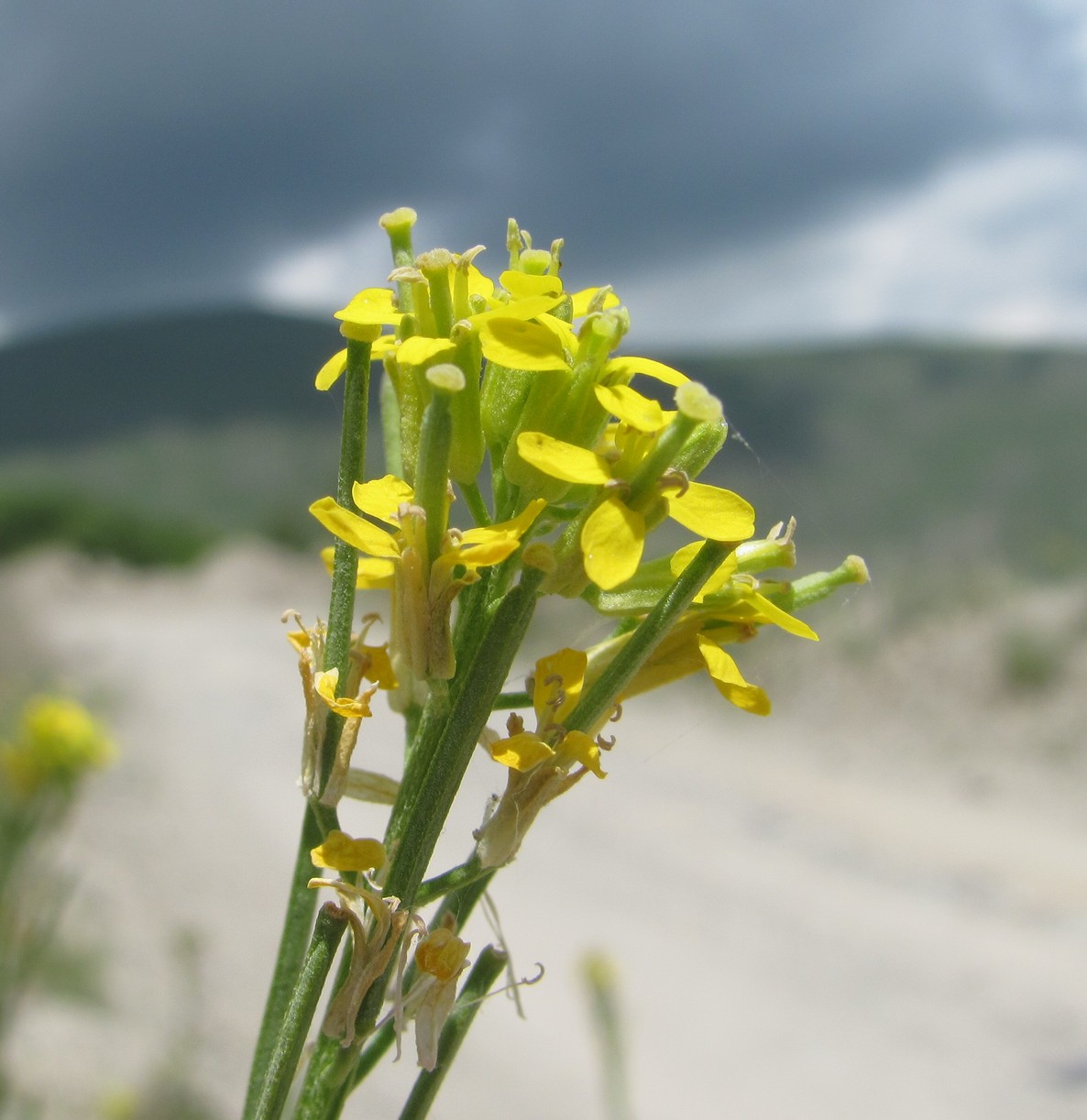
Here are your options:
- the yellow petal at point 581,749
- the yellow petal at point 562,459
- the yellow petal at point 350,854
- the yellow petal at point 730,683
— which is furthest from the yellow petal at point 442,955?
the yellow petal at point 562,459

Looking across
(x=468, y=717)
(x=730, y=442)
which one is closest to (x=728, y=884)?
(x=468, y=717)

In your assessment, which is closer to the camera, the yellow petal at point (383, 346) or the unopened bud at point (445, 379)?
the unopened bud at point (445, 379)

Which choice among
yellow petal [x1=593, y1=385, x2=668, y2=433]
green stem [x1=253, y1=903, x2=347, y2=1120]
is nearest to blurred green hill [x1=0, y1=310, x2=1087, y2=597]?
yellow petal [x1=593, y1=385, x2=668, y2=433]

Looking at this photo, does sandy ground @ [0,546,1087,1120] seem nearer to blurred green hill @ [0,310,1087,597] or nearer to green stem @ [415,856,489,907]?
blurred green hill @ [0,310,1087,597]

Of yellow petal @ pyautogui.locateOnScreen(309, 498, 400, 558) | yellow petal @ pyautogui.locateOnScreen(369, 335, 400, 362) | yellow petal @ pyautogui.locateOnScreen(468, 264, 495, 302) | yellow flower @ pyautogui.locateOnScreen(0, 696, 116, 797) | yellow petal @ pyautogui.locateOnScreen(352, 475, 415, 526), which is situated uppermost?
yellow flower @ pyautogui.locateOnScreen(0, 696, 116, 797)

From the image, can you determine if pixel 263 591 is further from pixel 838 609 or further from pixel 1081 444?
pixel 1081 444

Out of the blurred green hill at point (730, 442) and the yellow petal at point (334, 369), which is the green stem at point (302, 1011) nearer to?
the yellow petal at point (334, 369)

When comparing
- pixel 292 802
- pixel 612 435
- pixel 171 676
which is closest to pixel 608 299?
pixel 612 435
